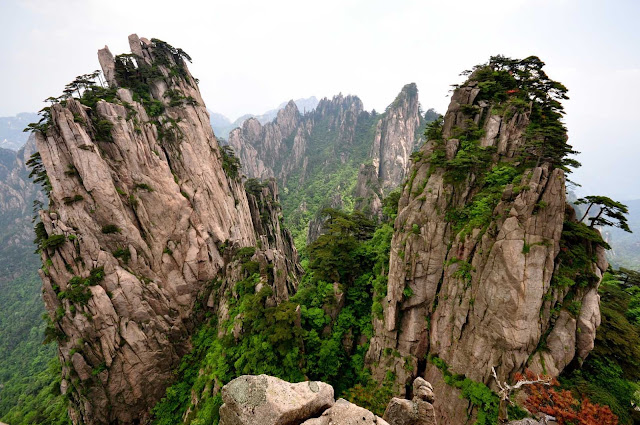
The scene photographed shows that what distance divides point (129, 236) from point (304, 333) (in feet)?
66.8

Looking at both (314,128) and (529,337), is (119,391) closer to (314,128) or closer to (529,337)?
(529,337)

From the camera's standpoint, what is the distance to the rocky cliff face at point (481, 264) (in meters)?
13.3

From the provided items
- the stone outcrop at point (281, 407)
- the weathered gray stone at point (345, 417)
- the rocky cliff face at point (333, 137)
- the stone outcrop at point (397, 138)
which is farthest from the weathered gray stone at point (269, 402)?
the rocky cliff face at point (333, 137)

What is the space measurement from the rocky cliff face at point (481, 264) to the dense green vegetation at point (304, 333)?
2487mm

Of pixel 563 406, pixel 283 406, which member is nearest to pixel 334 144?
pixel 563 406

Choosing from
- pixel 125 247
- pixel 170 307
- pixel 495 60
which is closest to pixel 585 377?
pixel 495 60

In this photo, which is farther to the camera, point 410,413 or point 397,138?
point 397,138

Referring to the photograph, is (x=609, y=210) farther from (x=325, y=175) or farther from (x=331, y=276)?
(x=325, y=175)

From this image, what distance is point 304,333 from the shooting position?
1977 centimetres

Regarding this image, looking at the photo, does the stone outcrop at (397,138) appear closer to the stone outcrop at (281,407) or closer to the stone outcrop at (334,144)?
the stone outcrop at (334,144)

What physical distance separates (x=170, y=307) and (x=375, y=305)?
2132 centimetres

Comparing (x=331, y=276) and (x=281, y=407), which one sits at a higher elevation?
(x=281, y=407)

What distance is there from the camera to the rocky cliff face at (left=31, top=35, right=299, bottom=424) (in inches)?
872

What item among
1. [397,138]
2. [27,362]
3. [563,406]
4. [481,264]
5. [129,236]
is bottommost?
[27,362]
